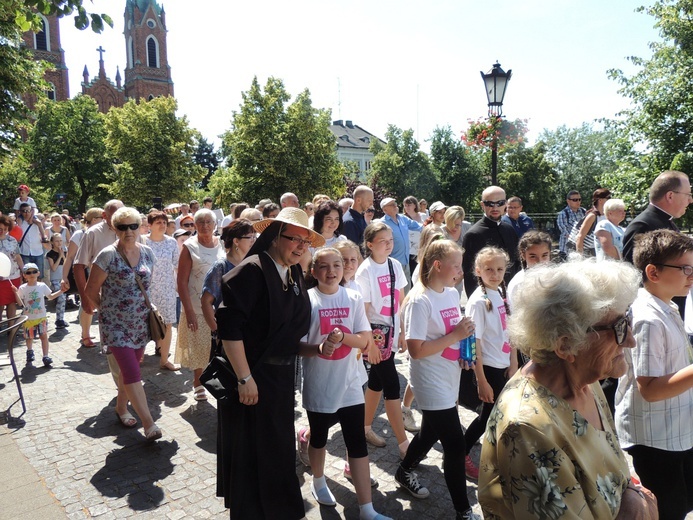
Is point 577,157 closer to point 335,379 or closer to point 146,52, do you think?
point 146,52

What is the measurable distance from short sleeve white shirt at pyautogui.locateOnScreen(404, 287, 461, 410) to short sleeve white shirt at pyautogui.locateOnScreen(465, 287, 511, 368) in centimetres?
31

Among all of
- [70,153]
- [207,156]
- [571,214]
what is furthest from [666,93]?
[207,156]

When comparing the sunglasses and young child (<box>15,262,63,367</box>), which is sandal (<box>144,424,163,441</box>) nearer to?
young child (<box>15,262,63,367</box>)

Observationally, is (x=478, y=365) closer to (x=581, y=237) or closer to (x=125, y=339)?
(x=125, y=339)

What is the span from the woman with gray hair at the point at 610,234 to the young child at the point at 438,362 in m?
4.43

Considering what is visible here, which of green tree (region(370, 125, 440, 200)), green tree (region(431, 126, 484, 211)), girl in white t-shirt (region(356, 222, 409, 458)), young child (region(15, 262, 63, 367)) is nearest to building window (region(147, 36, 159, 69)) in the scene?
green tree (region(370, 125, 440, 200))

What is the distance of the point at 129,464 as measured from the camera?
4.27 m

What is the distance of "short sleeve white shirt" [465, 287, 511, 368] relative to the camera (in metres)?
3.74

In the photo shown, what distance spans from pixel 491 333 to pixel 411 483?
1242mm

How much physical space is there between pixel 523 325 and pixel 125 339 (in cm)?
399

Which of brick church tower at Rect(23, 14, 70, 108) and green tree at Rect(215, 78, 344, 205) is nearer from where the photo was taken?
green tree at Rect(215, 78, 344, 205)

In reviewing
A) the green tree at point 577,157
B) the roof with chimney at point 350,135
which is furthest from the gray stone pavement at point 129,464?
the roof with chimney at point 350,135

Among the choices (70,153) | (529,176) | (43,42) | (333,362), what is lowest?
(333,362)

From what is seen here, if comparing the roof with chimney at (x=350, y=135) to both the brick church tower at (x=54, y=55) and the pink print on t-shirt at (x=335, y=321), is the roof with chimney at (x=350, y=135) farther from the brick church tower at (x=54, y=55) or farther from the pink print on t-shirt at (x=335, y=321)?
the pink print on t-shirt at (x=335, y=321)
